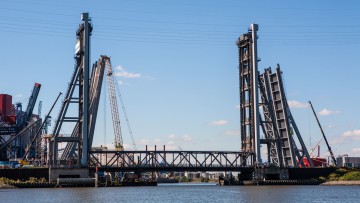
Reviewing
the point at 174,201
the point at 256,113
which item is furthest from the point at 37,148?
the point at 174,201

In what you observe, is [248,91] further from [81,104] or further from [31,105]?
[31,105]

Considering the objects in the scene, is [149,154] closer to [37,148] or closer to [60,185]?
[60,185]

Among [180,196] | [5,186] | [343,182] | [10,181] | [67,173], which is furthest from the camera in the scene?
[343,182]

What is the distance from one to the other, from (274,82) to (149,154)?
1349 inches

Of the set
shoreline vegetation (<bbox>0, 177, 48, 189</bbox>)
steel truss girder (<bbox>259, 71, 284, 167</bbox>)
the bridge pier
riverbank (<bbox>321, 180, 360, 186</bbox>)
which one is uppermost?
steel truss girder (<bbox>259, 71, 284, 167</bbox>)

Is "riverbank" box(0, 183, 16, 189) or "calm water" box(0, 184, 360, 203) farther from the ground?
"riverbank" box(0, 183, 16, 189)

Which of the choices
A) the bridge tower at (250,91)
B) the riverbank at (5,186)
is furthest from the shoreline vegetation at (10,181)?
the bridge tower at (250,91)

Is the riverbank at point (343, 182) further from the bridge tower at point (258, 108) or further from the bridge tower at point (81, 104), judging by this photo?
the bridge tower at point (81, 104)

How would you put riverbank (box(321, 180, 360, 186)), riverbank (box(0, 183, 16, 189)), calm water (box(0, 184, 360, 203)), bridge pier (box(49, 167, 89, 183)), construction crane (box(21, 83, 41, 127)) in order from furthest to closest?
construction crane (box(21, 83, 41, 127)) → riverbank (box(321, 180, 360, 186)) → bridge pier (box(49, 167, 89, 183)) → riverbank (box(0, 183, 16, 189)) → calm water (box(0, 184, 360, 203))

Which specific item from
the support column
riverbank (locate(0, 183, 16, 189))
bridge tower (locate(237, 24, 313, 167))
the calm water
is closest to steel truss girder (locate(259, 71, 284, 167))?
bridge tower (locate(237, 24, 313, 167))

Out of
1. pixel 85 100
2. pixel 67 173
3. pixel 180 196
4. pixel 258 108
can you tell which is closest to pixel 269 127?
pixel 258 108

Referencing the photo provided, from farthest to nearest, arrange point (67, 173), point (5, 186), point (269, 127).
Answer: point (269, 127) → point (67, 173) → point (5, 186)

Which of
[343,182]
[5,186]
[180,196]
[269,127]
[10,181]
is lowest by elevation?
[180,196]

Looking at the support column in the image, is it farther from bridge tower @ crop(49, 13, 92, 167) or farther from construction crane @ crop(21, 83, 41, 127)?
construction crane @ crop(21, 83, 41, 127)
